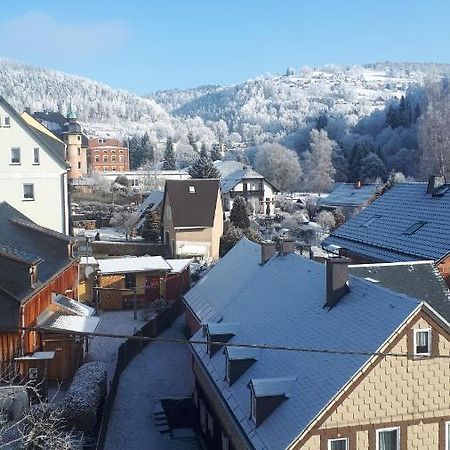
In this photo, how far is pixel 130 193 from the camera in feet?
274

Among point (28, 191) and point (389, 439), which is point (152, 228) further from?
point (389, 439)

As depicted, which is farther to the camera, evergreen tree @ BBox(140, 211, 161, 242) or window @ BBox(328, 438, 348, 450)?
evergreen tree @ BBox(140, 211, 161, 242)

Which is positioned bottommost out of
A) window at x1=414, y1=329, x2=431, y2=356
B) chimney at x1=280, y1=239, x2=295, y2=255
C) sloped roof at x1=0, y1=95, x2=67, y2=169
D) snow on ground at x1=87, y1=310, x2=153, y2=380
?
snow on ground at x1=87, y1=310, x2=153, y2=380

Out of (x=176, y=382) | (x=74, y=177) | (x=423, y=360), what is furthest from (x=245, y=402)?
(x=74, y=177)

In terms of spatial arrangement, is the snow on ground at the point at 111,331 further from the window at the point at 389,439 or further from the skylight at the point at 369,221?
the window at the point at 389,439

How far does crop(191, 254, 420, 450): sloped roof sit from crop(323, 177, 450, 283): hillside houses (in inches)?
286

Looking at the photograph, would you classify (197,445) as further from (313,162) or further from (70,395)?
(313,162)

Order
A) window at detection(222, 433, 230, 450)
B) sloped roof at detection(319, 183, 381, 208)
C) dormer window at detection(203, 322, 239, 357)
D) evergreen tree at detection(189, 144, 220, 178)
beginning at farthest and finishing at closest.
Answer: evergreen tree at detection(189, 144, 220, 178), sloped roof at detection(319, 183, 381, 208), dormer window at detection(203, 322, 239, 357), window at detection(222, 433, 230, 450)

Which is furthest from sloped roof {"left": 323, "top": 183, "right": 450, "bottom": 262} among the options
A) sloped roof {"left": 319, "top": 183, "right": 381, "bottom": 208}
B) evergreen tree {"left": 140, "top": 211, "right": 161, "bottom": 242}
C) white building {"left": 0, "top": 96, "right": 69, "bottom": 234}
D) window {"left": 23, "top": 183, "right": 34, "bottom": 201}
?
sloped roof {"left": 319, "top": 183, "right": 381, "bottom": 208}

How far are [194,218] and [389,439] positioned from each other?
36.3 metres

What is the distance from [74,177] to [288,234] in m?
46.7

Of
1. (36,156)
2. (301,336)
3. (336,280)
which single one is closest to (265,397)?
(301,336)

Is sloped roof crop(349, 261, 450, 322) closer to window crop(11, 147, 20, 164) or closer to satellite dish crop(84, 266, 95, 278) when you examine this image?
satellite dish crop(84, 266, 95, 278)

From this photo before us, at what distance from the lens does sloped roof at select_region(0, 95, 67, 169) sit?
3766 cm
